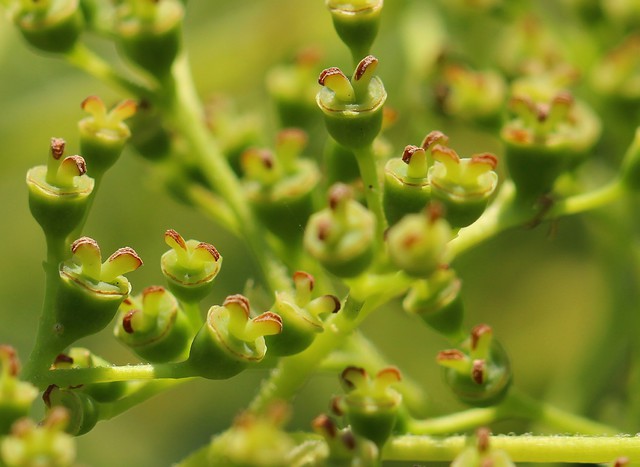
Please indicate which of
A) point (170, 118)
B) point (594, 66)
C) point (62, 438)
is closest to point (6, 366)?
point (62, 438)

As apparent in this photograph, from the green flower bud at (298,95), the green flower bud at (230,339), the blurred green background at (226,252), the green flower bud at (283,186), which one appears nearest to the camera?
the green flower bud at (230,339)

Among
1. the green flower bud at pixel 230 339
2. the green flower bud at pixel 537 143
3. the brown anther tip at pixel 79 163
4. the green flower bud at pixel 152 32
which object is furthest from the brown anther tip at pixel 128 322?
the green flower bud at pixel 537 143

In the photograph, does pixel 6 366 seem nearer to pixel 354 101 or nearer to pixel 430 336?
pixel 354 101

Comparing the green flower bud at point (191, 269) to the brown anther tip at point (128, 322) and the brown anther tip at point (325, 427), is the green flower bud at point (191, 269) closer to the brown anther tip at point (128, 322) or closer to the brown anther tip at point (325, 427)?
the brown anther tip at point (128, 322)

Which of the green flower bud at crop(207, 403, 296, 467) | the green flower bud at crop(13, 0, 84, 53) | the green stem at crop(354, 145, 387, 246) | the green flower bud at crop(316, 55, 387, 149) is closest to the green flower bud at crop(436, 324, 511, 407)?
the green stem at crop(354, 145, 387, 246)

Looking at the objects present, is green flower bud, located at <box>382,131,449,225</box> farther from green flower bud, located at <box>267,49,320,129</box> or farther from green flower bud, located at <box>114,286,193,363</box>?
green flower bud, located at <box>267,49,320,129</box>

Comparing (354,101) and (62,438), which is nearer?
(62,438)

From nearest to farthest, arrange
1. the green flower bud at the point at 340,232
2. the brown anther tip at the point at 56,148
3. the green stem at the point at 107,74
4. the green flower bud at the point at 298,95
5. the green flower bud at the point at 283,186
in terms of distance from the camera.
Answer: the green flower bud at the point at 340,232 → the brown anther tip at the point at 56,148 → the green flower bud at the point at 283,186 → the green stem at the point at 107,74 → the green flower bud at the point at 298,95
